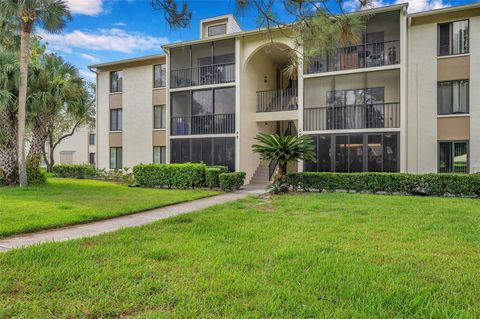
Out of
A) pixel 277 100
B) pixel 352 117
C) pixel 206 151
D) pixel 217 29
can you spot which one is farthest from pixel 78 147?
pixel 352 117

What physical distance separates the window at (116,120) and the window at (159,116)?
318 centimetres

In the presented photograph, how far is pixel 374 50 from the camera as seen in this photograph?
16.2 metres

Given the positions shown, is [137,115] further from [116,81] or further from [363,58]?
[363,58]

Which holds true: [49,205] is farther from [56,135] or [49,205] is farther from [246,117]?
[56,135]

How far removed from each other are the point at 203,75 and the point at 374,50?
31.3 ft

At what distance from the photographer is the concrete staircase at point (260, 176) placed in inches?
756

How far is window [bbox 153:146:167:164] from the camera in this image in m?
22.0

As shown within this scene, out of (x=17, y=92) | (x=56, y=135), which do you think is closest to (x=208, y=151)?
(x=17, y=92)

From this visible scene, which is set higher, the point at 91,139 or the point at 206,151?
the point at 91,139

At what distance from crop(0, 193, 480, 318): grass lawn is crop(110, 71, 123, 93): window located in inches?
749

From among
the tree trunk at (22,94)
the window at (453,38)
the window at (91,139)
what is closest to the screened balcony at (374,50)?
the window at (453,38)

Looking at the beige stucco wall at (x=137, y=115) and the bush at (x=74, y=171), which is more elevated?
the beige stucco wall at (x=137, y=115)

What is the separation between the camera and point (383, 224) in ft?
23.8

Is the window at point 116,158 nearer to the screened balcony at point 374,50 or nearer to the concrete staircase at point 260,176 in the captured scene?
the concrete staircase at point 260,176
